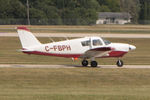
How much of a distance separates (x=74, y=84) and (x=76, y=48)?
5.59 m

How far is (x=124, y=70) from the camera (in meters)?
25.6

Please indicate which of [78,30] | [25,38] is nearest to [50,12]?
[78,30]

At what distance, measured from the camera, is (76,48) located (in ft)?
87.5

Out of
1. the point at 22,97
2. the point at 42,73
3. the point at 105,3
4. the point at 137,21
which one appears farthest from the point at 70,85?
the point at 105,3

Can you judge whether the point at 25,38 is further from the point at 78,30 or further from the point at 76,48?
the point at 78,30

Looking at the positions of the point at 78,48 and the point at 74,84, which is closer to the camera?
the point at 74,84

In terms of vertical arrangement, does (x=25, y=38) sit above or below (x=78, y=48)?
above

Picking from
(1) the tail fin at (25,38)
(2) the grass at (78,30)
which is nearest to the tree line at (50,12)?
(2) the grass at (78,30)

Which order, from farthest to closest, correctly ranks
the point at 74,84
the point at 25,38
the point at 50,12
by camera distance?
the point at 50,12
the point at 25,38
the point at 74,84

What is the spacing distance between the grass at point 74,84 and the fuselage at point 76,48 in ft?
4.04

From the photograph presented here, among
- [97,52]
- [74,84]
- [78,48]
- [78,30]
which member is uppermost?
[78,48]

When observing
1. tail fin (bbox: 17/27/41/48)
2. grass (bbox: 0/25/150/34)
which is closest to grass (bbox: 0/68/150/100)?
tail fin (bbox: 17/27/41/48)

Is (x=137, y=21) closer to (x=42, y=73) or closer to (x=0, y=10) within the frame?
(x=0, y=10)

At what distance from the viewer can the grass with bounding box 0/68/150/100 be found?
17275 millimetres
